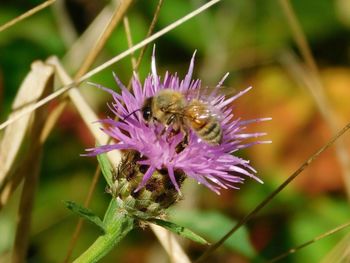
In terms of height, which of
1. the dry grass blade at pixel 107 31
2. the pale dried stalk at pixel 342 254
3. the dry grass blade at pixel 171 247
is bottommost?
the pale dried stalk at pixel 342 254

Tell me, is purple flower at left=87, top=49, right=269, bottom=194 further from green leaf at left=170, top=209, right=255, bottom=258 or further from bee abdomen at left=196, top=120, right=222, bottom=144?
green leaf at left=170, top=209, right=255, bottom=258

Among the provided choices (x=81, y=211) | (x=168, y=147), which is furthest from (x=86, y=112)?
(x=81, y=211)

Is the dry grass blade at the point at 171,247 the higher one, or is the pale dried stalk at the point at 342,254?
the dry grass blade at the point at 171,247

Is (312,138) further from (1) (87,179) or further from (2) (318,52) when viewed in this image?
(1) (87,179)

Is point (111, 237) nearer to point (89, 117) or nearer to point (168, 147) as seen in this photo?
point (168, 147)

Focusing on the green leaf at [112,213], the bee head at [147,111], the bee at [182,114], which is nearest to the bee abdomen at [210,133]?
the bee at [182,114]

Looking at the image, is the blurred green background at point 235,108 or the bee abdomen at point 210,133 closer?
the bee abdomen at point 210,133

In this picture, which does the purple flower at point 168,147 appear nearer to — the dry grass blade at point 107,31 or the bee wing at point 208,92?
the bee wing at point 208,92

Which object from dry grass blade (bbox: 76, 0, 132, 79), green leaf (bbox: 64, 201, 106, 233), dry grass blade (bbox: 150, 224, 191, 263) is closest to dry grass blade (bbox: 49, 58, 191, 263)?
dry grass blade (bbox: 150, 224, 191, 263)
